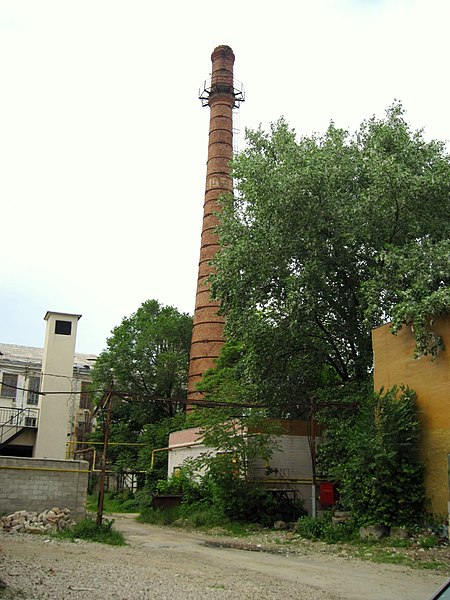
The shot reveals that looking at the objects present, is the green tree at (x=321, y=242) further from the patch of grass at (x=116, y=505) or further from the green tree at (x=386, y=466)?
the patch of grass at (x=116, y=505)

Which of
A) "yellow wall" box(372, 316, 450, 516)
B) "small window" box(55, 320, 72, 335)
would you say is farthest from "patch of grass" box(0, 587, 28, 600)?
"small window" box(55, 320, 72, 335)

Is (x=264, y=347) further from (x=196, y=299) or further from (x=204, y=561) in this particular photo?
(x=196, y=299)

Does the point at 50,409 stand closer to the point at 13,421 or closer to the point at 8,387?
the point at 13,421

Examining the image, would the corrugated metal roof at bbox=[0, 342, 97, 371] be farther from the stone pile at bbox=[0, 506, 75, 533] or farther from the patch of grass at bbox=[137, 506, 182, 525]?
the stone pile at bbox=[0, 506, 75, 533]

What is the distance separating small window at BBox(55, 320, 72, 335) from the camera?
20459mm

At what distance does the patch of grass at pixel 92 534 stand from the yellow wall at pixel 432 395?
737 cm

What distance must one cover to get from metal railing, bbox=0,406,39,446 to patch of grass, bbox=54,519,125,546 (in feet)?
22.6

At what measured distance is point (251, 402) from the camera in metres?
21.7

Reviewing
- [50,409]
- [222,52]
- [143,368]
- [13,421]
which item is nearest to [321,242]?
[50,409]

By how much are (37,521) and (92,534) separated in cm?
167

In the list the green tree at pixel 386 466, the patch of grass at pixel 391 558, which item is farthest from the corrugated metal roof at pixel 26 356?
the patch of grass at pixel 391 558

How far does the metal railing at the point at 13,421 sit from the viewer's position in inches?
827

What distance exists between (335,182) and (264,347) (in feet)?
20.4

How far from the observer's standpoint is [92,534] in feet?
45.5
